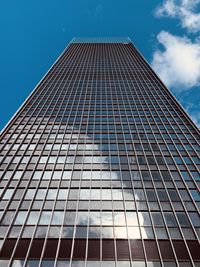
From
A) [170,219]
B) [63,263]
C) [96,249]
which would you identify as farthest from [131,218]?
[63,263]

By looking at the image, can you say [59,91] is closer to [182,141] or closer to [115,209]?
[182,141]

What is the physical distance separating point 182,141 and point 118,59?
185 feet

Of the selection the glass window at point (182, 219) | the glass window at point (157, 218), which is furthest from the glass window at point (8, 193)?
the glass window at point (182, 219)

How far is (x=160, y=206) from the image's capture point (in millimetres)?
27969

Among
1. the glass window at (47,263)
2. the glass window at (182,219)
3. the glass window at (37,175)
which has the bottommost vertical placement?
the glass window at (47,263)

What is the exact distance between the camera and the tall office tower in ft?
76.2

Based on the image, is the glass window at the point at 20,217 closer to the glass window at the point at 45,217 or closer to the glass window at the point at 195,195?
the glass window at the point at 45,217

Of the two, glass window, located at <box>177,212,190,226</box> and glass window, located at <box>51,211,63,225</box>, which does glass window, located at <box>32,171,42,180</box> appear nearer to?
glass window, located at <box>51,211,63,225</box>

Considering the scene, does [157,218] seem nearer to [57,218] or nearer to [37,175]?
[57,218]

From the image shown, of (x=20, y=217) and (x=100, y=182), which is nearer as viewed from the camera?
(x=20, y=217)

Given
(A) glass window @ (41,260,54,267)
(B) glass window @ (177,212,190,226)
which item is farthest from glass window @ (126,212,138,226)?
(A) glass window @ (41,260,54,267)

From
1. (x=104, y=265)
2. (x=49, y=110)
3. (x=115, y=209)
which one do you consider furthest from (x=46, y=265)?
(x=49, y=110)

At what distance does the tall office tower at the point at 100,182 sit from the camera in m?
23.2

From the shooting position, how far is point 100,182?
1257 inches
